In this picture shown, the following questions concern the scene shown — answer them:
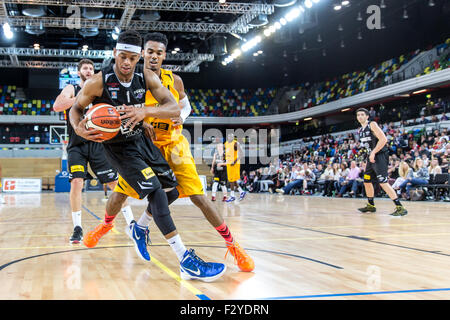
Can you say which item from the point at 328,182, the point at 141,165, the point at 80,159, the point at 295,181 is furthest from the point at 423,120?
the point at 141,165

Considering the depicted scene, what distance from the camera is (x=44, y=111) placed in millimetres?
33062

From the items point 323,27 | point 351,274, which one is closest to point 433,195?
point 351,274

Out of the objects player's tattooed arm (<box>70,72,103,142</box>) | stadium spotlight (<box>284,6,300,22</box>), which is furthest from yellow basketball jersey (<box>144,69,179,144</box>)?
stadium spotlight (<box>284,6,300,22</box>)

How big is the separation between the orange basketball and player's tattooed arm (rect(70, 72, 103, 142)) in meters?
0.05

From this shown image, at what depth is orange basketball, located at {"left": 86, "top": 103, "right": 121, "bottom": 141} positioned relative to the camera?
281cm

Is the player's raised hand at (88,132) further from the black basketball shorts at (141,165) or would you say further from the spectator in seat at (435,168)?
the spectator in seat at (435,168)

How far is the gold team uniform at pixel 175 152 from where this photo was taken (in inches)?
135

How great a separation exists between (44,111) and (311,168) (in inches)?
879

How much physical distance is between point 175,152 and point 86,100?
0.85 meters

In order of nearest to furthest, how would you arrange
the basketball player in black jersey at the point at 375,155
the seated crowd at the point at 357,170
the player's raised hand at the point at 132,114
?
the player's raised hand at the point at 132,114
the basketball player in black jersey at the point at 375,155
the seated crowd at the point at 357,170

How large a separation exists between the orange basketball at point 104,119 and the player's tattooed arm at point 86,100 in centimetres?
5

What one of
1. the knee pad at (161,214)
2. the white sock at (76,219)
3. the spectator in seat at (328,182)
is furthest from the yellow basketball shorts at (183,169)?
the spectator in seat at (328,182)

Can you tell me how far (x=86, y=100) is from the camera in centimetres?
303
